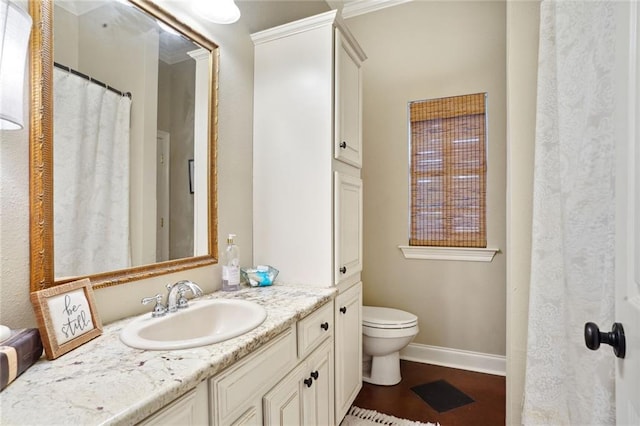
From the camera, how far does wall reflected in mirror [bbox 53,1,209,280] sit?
3.28 ft

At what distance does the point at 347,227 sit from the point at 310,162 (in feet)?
1.37

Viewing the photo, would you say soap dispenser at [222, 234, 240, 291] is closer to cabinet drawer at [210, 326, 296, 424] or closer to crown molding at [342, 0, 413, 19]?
Result: cabinet drawer at [210, 326, 296, 424]

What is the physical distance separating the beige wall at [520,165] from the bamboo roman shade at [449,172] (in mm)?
964

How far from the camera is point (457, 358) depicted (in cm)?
250

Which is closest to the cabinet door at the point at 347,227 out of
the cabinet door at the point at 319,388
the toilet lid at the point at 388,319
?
the cabinet door at the point at 319,388

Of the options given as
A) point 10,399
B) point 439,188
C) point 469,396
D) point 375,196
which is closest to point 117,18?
point 10,399

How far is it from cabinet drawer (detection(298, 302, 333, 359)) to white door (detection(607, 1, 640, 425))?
0.93 metres

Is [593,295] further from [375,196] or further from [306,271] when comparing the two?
[375,196]

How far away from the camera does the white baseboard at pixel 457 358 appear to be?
94.2 inches

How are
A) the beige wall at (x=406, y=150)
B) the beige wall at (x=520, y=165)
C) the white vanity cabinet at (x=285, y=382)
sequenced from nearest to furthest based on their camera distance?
the white vanity cabinet at (x=285, y=382) → the beige wall at (x=520, y=165) → the beige wall at (x=406, y=150)

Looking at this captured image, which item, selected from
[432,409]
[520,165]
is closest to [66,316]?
[520,165]

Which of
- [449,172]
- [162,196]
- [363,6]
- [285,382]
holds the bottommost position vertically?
[285,382]

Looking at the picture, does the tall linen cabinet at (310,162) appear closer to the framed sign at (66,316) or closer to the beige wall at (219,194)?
the beige wall at (219,194)

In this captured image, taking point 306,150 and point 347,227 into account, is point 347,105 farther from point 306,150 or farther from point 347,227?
point 347,227
